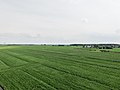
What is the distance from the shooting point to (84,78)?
24.9 meters

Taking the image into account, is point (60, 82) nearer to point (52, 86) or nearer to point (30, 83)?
point (52, 86)

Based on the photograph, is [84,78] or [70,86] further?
A: [84,78]

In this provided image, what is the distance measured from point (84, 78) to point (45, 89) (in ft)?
21.1

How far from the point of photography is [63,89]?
20.4 metres

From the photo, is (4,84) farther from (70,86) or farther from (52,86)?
(70,86)

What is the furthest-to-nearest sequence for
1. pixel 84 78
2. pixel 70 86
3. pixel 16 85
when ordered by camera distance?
pixel 84 78 < pixel 16 85 < pixel 70 86

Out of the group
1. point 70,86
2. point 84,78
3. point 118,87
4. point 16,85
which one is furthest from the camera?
point 84,78

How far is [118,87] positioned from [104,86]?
1.46 meters

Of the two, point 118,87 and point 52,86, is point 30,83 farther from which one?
point 118,87

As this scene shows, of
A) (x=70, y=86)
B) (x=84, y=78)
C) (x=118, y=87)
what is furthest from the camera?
(x=84, y=78)

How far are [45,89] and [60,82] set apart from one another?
3.27m

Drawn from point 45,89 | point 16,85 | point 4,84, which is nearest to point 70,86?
point 45,89

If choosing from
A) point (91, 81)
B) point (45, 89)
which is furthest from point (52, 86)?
point (91, 81)

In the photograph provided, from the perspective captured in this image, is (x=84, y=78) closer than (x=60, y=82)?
No
